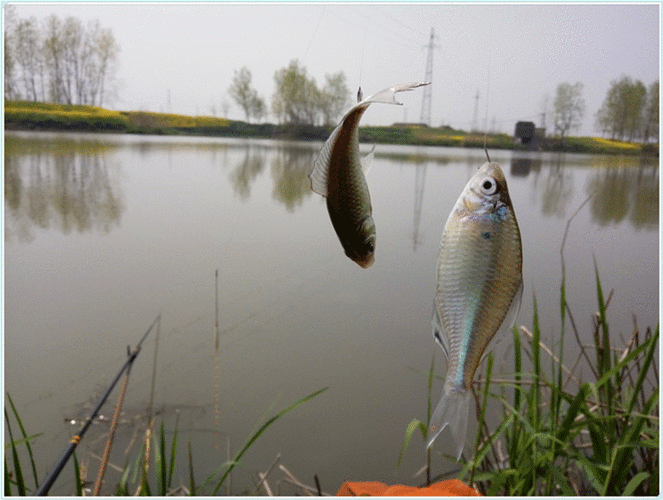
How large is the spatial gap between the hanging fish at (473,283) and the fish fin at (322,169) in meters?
0.05

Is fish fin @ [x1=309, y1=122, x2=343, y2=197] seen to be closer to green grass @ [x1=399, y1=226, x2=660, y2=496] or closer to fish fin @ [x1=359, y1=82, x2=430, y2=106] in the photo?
fish fin @ [x1=359, y1=82, x2=430, y2=106]

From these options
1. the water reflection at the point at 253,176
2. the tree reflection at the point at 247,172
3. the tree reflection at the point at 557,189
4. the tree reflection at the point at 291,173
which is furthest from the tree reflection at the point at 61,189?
the tree reflection at the point at 557,189

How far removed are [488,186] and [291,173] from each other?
0.47 m

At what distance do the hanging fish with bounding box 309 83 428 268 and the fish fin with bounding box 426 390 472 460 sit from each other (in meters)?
0.06

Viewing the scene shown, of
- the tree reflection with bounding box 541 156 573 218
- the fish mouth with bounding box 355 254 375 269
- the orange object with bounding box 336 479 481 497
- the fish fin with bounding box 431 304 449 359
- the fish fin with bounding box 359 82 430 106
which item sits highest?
the fish fin with bounding box 359 82 430 106

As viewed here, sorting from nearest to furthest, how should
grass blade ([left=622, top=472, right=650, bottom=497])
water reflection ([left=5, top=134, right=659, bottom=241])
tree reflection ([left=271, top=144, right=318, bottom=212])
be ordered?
1. water reflection ([left=5, top=134, right=659, bottom=241])
2. tree reflection ([left=271, top=144, right=318, bottom=212])
3. grass blade ([left=622, top=472, right=650, bottom=497])

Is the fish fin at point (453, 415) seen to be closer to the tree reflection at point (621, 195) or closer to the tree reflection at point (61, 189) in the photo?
the tree reflection at point (621, 195)

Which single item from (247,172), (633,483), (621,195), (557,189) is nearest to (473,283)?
(557,189)

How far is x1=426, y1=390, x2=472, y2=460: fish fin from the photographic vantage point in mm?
167

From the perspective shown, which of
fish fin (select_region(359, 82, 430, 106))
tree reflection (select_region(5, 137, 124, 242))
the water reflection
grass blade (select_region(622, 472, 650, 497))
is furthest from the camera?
tree reflection (select_region(5, 137, 124, 242))

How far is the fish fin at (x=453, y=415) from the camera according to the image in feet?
0.55

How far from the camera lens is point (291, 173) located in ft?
2.04

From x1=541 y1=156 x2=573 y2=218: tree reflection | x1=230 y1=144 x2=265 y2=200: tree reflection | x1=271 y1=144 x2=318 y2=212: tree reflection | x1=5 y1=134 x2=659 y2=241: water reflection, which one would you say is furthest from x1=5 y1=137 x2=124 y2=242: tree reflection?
x1=541 y1=156 x2=573 y2=218: tree reflection

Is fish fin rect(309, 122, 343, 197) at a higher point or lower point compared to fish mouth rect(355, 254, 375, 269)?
higher
